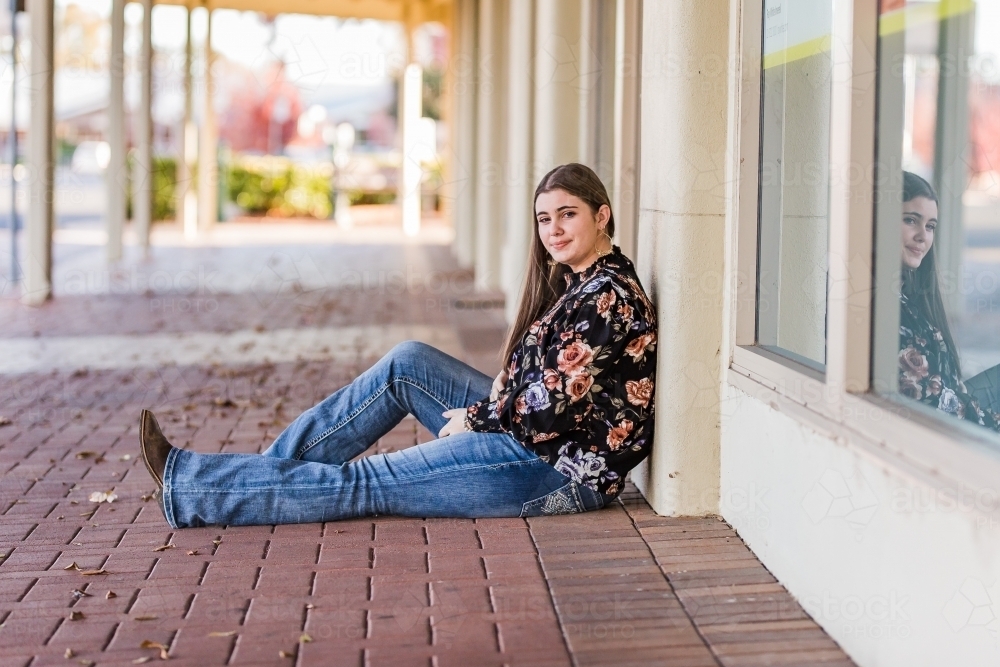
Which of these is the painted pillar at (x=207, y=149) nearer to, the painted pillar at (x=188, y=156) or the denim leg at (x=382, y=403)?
the painted pillar at (x=188, y=156)

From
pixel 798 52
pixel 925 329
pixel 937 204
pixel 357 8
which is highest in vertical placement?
pixel 357 8

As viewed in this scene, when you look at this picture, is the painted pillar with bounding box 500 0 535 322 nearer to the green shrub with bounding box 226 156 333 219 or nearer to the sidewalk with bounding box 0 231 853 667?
the sidewalk with bounding box 0 231 853 667

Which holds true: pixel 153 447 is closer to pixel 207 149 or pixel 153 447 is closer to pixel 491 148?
pixel 491 148

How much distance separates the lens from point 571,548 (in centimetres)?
338

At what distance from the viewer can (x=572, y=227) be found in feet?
11.7

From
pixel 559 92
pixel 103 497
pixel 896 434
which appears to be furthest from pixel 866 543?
pixel 559 92

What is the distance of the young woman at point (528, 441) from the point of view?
11.2ft

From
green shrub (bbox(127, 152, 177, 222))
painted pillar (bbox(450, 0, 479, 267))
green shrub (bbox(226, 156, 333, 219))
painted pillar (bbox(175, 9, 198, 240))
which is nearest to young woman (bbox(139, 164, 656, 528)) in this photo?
painted pillar (bbox(450, 0, 479, 267))

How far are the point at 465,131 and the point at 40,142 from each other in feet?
21.1

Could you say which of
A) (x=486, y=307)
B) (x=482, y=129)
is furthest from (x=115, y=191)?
(x=486, y=307)

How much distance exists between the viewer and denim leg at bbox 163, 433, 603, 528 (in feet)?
11.5

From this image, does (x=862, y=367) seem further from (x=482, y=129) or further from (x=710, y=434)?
(x=482, y=129)

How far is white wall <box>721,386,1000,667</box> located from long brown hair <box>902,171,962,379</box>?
16.8 inches

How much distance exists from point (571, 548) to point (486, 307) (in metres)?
6.61
